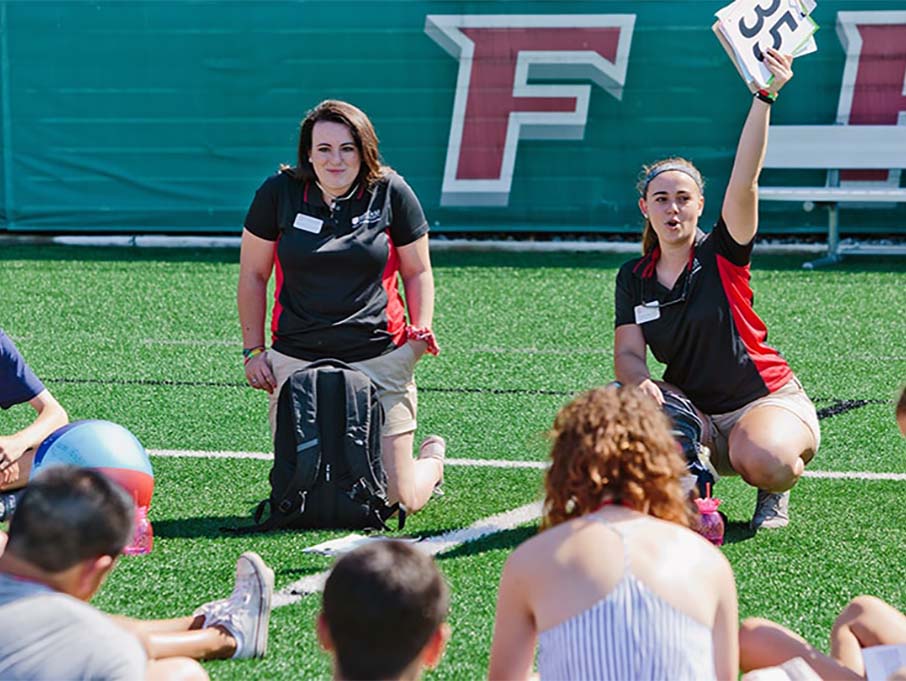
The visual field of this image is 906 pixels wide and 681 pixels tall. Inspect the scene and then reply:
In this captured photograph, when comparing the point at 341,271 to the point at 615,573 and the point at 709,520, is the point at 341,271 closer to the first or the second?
the point at 709,520

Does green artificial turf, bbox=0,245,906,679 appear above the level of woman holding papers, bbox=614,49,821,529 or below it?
below

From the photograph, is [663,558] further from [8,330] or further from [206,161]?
[206,161]

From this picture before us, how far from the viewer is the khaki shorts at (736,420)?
5.54 m

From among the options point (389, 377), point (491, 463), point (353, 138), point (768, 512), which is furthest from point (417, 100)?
point (768, 512)

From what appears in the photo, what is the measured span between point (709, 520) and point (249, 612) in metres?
1.78

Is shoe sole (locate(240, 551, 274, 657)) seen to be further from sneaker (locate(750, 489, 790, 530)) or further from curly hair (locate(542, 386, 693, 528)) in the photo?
sneaker (locate(750, 489, 790, 530))

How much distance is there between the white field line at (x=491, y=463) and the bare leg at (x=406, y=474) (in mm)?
640

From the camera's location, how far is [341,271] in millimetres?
5859

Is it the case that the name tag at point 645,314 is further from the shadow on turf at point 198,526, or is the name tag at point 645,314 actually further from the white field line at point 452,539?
the shadow on turf at point 198,526

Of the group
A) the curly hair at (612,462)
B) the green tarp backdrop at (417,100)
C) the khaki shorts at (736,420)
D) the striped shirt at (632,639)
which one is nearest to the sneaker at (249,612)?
the curly hair at (612,462)

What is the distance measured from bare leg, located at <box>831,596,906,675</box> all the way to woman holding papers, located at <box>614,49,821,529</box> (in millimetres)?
1687

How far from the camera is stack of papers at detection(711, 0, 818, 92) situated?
5.35 metres

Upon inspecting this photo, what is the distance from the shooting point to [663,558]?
2936 millimetres

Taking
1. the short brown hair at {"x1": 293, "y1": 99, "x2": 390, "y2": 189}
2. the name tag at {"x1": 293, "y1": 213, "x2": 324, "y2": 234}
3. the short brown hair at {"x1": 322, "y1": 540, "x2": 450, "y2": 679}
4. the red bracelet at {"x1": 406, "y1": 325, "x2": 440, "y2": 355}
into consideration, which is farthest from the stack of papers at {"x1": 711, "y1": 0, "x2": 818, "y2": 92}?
the short brown hair at {"x1": 322, "y1": 540, "x2": 450, "y2": 679}
